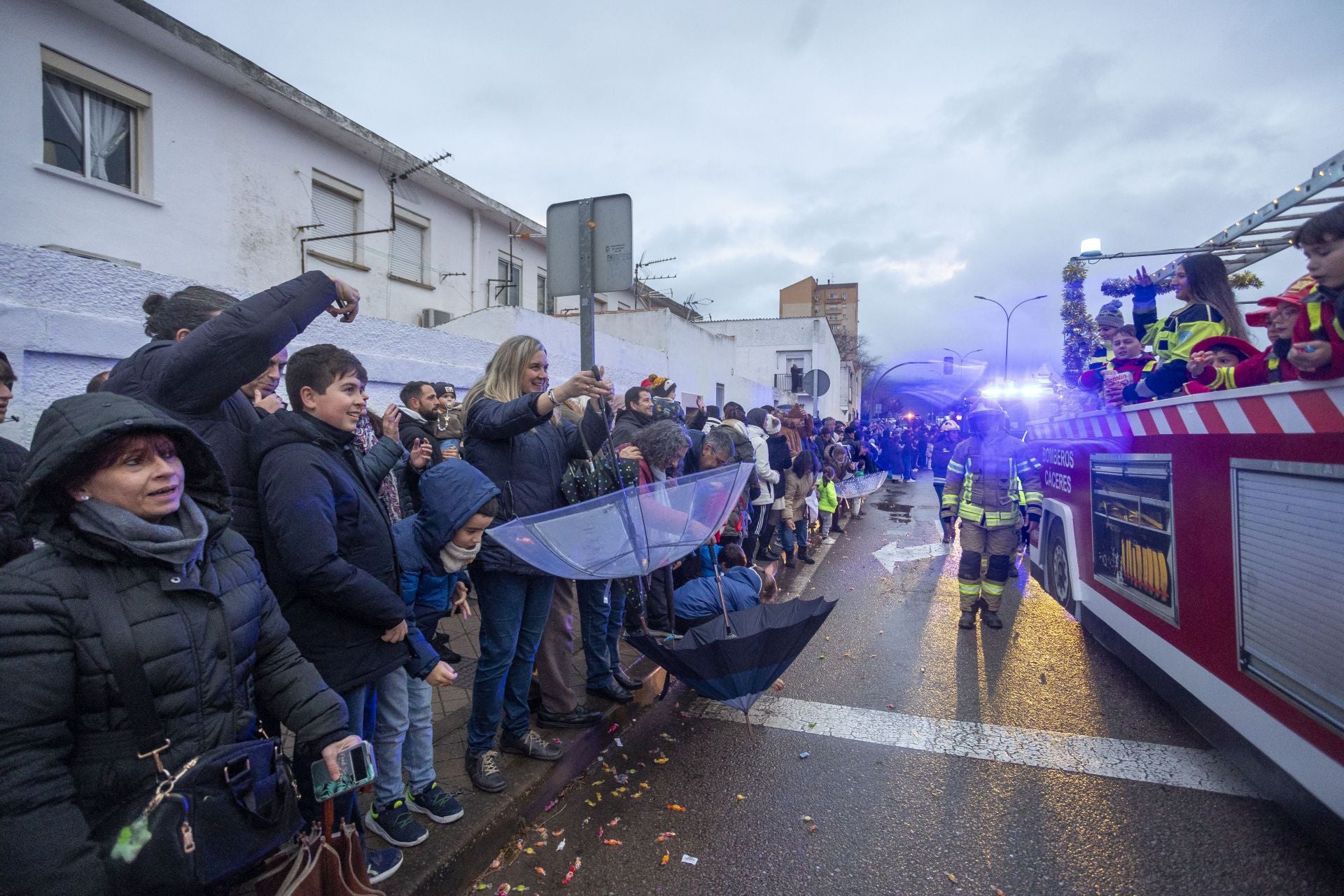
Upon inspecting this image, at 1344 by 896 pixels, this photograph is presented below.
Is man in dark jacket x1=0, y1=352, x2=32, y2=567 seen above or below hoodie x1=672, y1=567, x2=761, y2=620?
above

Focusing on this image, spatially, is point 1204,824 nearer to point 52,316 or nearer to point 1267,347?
point 1267,347

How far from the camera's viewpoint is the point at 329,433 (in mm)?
2461

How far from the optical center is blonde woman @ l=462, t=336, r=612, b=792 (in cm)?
317

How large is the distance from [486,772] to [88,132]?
9.68 metres

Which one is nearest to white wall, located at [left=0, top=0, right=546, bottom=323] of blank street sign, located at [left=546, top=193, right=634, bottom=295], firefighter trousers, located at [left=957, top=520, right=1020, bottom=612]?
blank street sign, located at [left=546, top=193, right=634, bottom=295]

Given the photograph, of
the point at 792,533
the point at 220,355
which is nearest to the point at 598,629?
the point at 220,355

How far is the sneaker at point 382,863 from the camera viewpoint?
249 cm

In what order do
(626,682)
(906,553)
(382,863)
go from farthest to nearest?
(906,553) → (626,682) → (382,863)

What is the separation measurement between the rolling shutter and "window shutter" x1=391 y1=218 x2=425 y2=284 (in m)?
13.4

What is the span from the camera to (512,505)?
11.1ft

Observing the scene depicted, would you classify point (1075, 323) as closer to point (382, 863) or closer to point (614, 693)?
point (614, 693)

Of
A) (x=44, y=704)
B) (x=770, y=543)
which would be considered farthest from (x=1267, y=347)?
(x=770, y=543)

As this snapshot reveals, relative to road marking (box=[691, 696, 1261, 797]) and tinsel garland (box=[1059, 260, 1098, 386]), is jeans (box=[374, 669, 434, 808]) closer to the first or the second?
road marking (box=[691, 696, 1261, 797])

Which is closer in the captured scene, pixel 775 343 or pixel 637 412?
pixel 637 412
